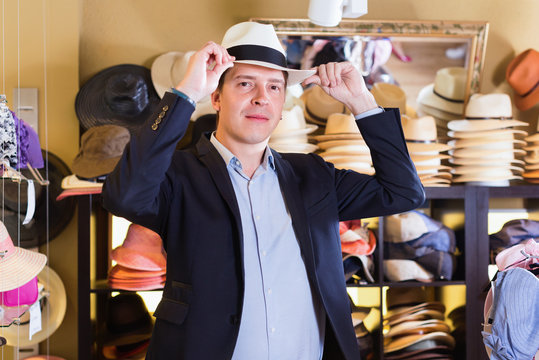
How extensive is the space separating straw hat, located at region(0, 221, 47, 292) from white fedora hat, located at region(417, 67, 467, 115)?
2484 mm

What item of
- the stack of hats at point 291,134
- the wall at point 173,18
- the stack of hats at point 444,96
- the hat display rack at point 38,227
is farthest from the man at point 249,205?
the stack of hats at point 444,96

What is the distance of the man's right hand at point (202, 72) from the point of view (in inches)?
65.5

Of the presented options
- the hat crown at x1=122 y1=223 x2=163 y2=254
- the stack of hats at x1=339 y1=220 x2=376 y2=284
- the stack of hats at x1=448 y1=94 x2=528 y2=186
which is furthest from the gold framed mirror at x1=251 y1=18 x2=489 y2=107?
the hat crown at x1=122 y1=223 x2=163 y2=254

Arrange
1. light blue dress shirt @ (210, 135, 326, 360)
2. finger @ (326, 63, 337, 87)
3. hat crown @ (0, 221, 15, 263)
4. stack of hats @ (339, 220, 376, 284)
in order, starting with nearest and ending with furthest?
light blue dress shirt @ (210, 135, 326, 360) → finger @ (326, 63, 337, 87) → hat crown @ (0, 221, 15, 263) → stack of hats @ (339, 220, 376, 284)

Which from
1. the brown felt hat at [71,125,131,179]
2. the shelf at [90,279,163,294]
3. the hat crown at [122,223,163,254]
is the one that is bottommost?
the shelf at [90,279,163,294]

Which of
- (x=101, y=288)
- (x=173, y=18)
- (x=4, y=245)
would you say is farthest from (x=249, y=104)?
(x=173, y=18)

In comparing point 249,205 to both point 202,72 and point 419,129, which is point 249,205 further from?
point 419,129

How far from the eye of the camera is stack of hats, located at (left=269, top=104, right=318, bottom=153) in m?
3.41

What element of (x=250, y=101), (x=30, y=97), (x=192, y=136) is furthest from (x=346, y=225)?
(x=30, y=97)

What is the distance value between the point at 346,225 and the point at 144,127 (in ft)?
6.44

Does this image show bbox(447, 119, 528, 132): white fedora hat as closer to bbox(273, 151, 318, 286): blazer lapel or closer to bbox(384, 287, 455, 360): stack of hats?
bbox(384, 287, 455, 360): stack of hats

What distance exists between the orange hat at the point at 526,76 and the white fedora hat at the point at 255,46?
2.16 meters

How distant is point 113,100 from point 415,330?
7.02ft

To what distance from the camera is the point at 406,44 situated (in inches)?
148
